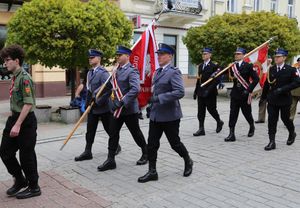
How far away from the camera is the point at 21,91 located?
4340 mm

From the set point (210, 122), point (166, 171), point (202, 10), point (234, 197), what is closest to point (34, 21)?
point (210, 122)

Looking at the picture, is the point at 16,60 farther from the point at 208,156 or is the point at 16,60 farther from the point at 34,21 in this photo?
the point at 34,21

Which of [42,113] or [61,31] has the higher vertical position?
[61,31]

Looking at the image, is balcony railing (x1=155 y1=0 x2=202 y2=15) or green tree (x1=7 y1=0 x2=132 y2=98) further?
balcony railing (x1=155 y1=0 x2=202 y2=15)

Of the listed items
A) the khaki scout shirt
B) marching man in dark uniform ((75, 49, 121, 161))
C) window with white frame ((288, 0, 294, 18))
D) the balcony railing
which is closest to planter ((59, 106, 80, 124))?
marching man in dark uniform ((75, 49, 121, 161))

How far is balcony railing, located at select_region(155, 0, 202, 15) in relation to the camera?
19.6 metres

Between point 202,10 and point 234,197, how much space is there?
737 inches

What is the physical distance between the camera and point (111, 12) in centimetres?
1023

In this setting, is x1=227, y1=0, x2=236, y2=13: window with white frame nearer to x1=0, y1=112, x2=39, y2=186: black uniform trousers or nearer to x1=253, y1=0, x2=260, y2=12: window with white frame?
x1=253, y1=0, x2=260, y2=12: window with white frame

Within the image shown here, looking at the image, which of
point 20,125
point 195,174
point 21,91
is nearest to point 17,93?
point 21,91

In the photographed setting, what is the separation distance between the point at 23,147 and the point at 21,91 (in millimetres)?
640

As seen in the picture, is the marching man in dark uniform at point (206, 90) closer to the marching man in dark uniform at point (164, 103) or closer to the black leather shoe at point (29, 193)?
the marching man in dark uniform at point (164, 103)

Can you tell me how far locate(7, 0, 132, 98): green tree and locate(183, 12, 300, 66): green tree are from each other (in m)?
6.32

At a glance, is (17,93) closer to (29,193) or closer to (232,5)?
(29,193)
